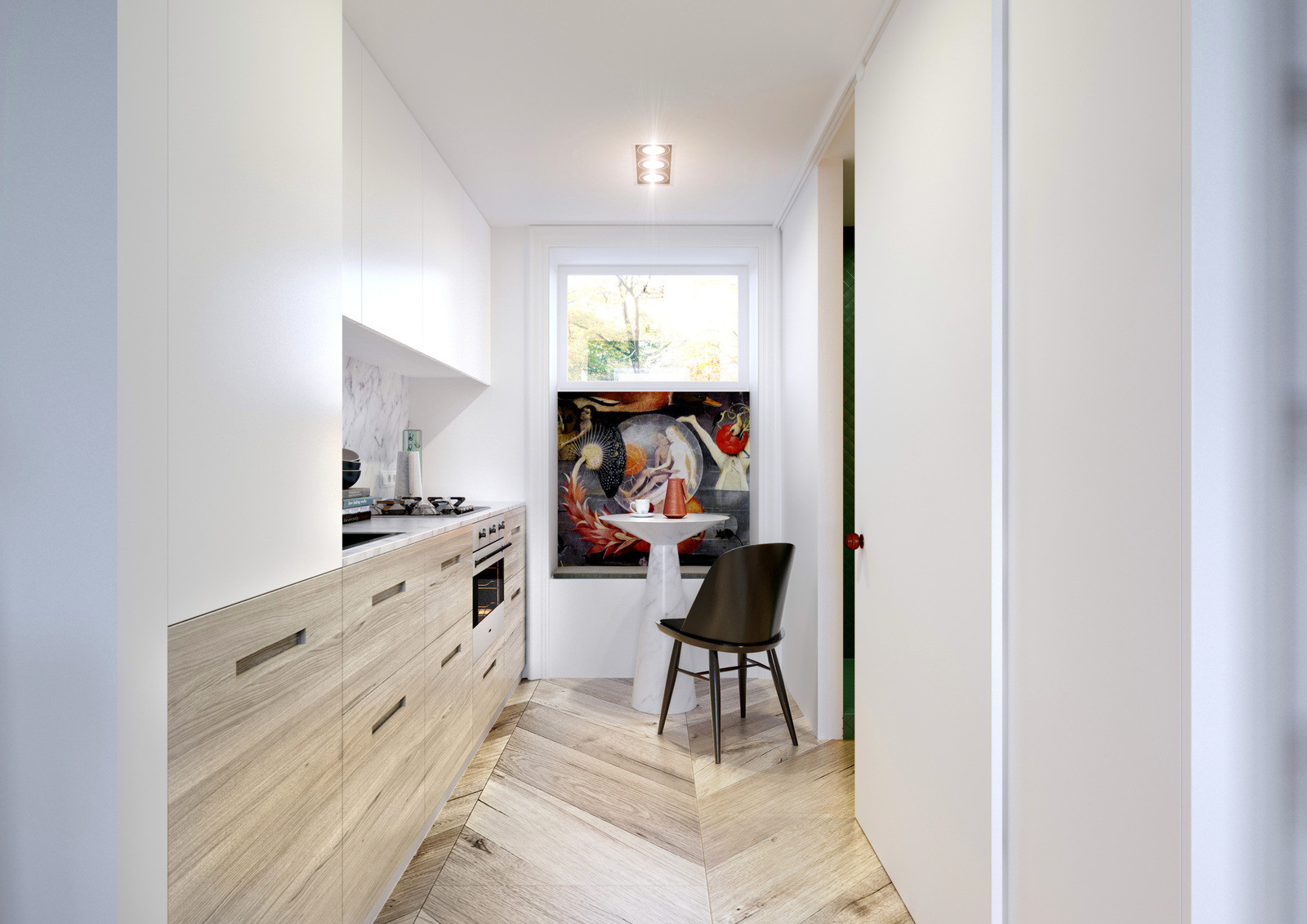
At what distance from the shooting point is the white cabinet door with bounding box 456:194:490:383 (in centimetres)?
325

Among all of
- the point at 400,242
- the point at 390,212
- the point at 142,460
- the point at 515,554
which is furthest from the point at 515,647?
the point at 142,460

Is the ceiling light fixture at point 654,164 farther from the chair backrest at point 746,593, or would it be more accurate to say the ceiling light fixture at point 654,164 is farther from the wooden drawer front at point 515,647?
the wooden drawer front at point 515,647

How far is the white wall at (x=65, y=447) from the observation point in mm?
862

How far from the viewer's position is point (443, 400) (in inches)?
150

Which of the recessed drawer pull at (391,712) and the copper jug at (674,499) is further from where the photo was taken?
the copper jug at (674,499)

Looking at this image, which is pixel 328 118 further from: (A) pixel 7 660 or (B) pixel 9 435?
(A) pixel 7 660

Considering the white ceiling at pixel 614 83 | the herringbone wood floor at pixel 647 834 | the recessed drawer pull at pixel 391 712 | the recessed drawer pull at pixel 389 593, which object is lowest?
the herringbone wood floor at pixel 647 834

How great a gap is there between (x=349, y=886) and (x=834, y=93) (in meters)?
2.71

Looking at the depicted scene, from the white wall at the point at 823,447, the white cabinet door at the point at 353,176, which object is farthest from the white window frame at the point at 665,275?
the white cabinet door at the point at 353,176

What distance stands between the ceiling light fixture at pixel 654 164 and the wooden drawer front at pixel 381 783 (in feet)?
6.95

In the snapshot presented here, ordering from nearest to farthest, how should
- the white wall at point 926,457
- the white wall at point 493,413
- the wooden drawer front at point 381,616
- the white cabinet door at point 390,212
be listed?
the white wall at point 926,457, the wooden drawer front at point 381,616, the white cabinet door at point 390,212, the white wall at point 493,413

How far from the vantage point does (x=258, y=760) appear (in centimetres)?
114

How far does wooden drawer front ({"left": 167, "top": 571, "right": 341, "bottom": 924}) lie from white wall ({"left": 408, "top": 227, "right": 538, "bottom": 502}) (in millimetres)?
2350

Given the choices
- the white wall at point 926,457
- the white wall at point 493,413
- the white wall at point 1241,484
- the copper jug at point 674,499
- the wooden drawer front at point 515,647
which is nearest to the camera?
the white wall at point 1241,484
